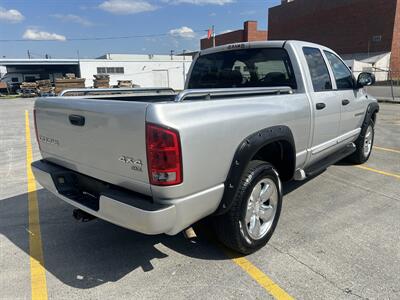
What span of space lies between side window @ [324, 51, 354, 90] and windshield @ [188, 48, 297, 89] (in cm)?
103

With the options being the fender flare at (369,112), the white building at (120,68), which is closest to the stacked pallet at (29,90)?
the white building at (120,68)

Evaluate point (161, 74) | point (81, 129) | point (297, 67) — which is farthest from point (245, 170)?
point (161, 74)

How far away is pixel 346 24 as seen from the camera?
4638cm

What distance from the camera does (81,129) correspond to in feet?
9.22

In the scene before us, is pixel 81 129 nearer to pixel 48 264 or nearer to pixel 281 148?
pixel 48 264

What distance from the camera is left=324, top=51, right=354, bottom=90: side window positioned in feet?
15.5

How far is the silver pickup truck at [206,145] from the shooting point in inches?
92.4

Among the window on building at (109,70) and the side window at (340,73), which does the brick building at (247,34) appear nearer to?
the window on building at (109,70)

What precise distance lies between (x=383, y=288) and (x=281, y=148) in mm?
1552

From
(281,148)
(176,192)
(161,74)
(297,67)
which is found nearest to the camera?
(176,192)

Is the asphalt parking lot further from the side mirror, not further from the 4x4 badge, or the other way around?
the side mirror

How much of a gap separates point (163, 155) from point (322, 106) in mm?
2523

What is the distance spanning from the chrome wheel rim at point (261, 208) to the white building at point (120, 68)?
40018 millimetres

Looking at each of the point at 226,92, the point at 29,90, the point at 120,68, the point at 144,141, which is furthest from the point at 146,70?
the point at 144,141
